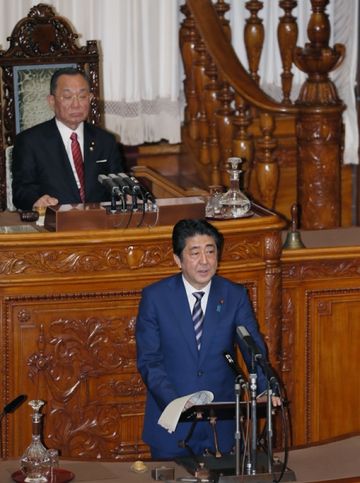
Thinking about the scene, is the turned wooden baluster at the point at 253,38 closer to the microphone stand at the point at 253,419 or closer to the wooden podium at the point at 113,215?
the wooden podium at the point at 113,215

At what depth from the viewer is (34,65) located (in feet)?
26.3

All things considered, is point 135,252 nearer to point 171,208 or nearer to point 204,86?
point 171,208

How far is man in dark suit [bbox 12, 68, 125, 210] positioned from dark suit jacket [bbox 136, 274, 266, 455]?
127 cm

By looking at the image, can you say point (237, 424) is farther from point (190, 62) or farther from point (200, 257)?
point (190, 62)

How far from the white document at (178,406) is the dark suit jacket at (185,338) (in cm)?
29

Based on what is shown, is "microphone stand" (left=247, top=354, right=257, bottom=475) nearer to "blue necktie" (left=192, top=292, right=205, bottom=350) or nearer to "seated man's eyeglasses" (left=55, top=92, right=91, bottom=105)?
"blue necktie" (left=192, top=292, right=205, bottom=350)

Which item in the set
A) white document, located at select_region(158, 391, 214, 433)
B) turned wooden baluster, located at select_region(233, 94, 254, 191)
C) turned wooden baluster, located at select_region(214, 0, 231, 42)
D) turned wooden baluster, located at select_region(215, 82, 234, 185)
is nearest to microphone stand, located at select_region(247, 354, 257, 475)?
white document, located at select_region(158, 391, 214, 433)

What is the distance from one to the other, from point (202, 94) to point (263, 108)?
1.87 ft

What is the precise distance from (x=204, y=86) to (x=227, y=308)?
10.0 ft

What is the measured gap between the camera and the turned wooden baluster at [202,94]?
8.85 metres

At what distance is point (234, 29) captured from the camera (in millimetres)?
9750

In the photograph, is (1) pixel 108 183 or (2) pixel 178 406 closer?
(2) pixel 178 406

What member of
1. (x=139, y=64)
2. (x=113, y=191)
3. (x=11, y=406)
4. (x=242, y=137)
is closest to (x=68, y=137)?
(x=113, y=191)

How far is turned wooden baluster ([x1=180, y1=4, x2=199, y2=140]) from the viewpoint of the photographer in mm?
9062
